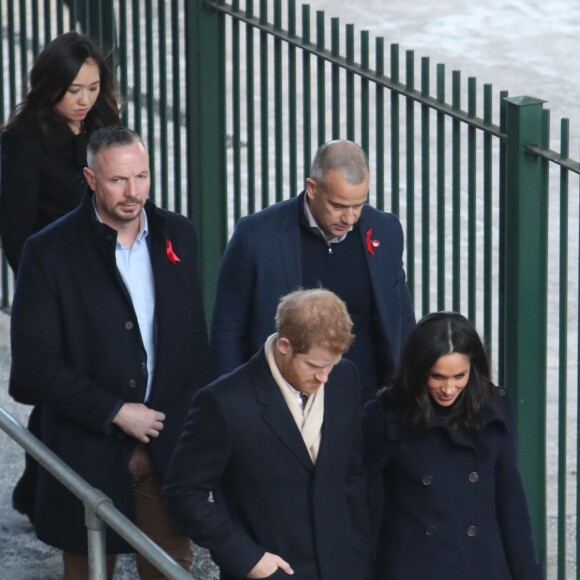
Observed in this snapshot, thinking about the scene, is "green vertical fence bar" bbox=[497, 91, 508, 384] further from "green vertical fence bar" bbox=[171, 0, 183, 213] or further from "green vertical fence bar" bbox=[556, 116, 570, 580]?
"green vertical fence bar" bbox=[171, 0, 183, 213]

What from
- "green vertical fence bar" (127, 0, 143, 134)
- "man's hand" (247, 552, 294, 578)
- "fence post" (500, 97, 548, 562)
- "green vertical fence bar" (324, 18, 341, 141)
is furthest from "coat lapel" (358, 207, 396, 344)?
"green vertical fence bar" (127, 0, 143, 134)

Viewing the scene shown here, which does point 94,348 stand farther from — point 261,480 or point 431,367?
point 431,367

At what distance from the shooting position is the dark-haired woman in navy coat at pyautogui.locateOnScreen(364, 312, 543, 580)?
163 inches

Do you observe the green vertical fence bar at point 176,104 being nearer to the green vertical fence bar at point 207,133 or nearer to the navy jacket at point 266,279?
the green vertical fence bar at point 207,133

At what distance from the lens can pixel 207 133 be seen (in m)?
6.52

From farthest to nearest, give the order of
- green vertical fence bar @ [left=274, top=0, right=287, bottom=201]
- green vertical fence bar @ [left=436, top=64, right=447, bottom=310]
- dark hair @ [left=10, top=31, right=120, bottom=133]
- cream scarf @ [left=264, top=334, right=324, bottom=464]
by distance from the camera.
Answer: green vertical fence bar @ [left=274, top=0, right=287, bottom=201] → green vertical fence bar @ [left=436, top=64, right=447, bottom=310] → dark hair @ [left=10, top=31, right=120, bottom=133] → cream scarf @ [left=264, top=334, right=324, bottom=464]

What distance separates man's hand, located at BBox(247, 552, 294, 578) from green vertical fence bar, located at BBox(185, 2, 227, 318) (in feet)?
9.10

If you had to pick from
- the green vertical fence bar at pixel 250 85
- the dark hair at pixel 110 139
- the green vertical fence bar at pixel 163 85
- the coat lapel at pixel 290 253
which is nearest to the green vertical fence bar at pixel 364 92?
the green vertical fence bar at pixel 250 85

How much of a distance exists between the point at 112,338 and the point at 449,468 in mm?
1007

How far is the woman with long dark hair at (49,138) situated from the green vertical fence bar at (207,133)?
1.21m

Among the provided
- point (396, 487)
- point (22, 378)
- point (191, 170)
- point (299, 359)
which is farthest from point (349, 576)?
point (191, 170)

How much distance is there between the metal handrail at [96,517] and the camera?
3.47 m

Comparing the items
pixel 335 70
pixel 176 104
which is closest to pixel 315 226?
pixel 335 70

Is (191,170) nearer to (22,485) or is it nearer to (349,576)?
(22,485)
